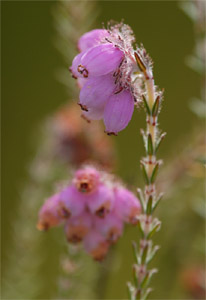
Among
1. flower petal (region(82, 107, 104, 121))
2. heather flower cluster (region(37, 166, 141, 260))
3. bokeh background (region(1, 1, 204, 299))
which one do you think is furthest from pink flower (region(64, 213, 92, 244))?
bokeh background (region(1, 1, 204, 299))

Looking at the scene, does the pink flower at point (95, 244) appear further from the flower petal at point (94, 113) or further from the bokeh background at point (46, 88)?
the bokeh background at point (46, 88)

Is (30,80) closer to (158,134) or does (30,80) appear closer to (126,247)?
(126,247)

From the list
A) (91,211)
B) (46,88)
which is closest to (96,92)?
(91,211)

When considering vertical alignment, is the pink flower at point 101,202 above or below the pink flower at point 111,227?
above

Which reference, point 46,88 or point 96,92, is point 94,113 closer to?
point 96,92

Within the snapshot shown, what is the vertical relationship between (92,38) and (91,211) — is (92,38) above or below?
above

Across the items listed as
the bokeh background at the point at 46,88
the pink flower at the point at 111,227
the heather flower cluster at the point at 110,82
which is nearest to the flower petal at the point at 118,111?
the heather flower cluster at the point at 110,82
